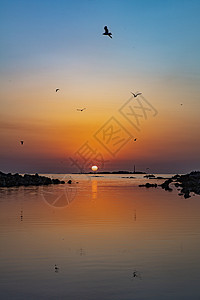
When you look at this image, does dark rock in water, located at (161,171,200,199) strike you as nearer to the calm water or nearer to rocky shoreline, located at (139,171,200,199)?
rocky shoreline, located at (139,171,200,199)

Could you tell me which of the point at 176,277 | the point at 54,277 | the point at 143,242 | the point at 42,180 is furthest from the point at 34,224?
the point at 42,180

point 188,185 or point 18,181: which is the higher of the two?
point 18,181

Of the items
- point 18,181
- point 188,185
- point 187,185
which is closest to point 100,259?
point 188,185

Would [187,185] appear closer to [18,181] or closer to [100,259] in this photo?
[18,181]

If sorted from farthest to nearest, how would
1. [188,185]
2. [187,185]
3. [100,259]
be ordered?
[187,185] < [188,185] < [100,259]

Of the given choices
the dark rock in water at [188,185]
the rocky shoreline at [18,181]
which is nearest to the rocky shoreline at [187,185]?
the dark rock in water at [188,185]

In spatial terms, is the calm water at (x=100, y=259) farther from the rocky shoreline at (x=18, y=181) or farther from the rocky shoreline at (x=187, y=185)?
the rocky shoreline at (x=18, y=181)

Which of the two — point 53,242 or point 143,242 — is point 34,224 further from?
point 143,242

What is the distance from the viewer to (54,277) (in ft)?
40.8

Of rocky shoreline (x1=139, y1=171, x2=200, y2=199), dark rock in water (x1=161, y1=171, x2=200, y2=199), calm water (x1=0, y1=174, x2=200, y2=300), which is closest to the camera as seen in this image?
calm water (x1=0, y1=174, x2=200, y2=300)

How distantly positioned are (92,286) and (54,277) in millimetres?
1681

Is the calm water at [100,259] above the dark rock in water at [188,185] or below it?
below

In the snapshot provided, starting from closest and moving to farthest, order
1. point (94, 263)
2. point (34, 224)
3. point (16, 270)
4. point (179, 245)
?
point (16, 270) < point (94, 263) < point (179, 245) < point (34, 224)

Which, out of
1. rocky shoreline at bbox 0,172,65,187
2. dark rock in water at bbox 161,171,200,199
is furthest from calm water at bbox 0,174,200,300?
rocky shoreline at bbox 0,172,65,187
